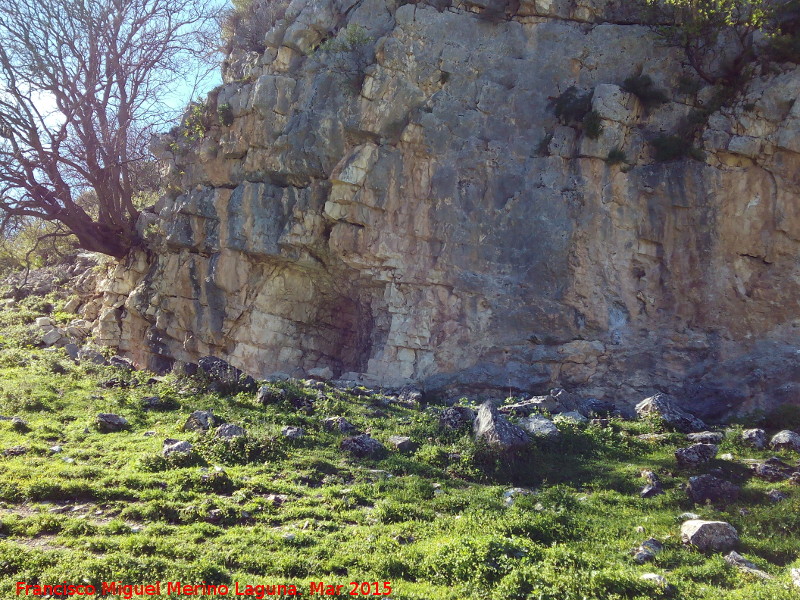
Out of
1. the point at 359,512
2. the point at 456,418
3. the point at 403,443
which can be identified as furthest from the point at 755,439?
the point at 359,512

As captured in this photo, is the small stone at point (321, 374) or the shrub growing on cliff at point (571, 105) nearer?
the shrub growing on cliff at point (571, 105)

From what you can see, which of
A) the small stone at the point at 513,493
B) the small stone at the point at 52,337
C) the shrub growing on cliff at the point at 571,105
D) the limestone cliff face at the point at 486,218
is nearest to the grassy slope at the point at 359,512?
the small stone at the point at 513,493

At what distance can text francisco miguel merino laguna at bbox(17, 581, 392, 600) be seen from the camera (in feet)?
17.4

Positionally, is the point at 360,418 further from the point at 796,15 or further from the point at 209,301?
the point at 796,15

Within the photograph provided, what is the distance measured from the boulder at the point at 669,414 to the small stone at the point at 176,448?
26.6 feet

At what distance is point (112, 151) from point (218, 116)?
4.59 meters

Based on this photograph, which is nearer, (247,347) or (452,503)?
(452,503)

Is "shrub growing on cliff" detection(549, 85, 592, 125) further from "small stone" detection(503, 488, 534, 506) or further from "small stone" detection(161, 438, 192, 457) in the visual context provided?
"small stone" detection(161, 438, 192, 457)

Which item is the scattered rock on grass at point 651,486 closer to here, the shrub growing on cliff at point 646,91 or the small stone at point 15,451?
the small stone at point 15,451

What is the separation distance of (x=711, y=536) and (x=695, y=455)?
269 centimetres

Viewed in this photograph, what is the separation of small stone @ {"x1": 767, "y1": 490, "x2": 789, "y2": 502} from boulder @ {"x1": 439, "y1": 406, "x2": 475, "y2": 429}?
4480mm

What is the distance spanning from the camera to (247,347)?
18.1 metres

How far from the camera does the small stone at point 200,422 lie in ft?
33.0

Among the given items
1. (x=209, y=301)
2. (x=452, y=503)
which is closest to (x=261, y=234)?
(x=209, y=301)
